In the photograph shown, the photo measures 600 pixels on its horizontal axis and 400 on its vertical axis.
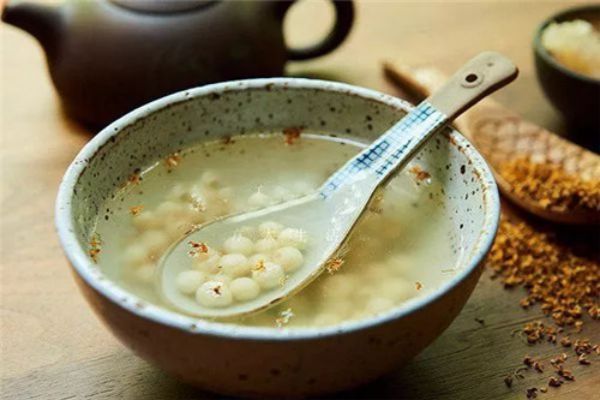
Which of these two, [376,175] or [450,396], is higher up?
[376,175]

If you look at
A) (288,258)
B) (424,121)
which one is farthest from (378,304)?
(424,121)

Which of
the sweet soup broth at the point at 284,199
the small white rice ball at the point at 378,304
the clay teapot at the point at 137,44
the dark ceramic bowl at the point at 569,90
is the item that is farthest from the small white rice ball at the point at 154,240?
the dark ceramic bowl at the point at 569,90

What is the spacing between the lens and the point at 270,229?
0.81 metres

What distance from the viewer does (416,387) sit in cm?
76

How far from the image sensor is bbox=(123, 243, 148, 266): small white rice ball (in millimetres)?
773

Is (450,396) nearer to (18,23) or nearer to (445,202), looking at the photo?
(445,202)

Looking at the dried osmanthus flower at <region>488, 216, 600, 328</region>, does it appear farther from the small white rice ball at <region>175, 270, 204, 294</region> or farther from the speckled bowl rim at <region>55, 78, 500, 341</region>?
the small white rice ball at <region>175, 270, 204, 294</region>

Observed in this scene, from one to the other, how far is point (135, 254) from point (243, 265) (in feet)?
0.35

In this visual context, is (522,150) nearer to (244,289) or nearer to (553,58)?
(553,58)

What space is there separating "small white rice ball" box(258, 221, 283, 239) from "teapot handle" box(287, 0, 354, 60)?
0.45 metres

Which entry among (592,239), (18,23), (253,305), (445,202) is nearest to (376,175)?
(445,202)

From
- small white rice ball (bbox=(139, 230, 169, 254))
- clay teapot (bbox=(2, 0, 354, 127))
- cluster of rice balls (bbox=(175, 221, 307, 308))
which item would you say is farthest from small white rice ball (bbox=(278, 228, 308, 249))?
clay teapot (bbox=(2, 0, 354, 127))

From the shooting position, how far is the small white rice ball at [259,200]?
85 cm

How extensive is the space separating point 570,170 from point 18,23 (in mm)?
716
